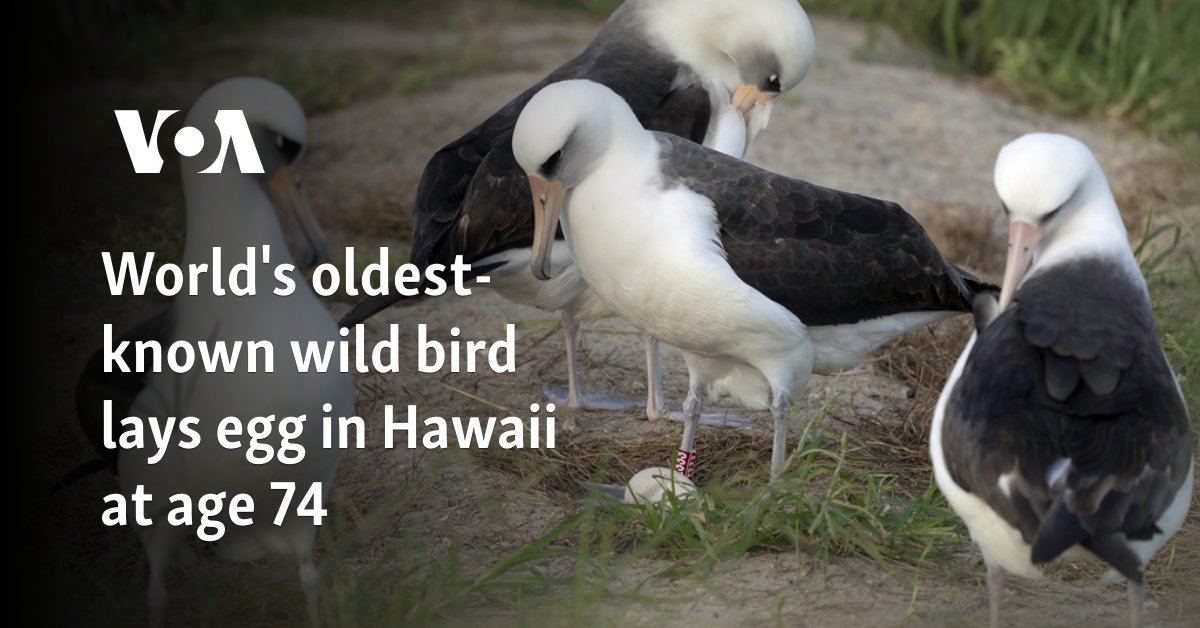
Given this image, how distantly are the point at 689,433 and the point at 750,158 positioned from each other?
363cm

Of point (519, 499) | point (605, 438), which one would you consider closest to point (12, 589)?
point (519, 499)

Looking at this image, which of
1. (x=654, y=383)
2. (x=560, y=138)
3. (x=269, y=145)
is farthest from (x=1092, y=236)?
(x=269, y=145)

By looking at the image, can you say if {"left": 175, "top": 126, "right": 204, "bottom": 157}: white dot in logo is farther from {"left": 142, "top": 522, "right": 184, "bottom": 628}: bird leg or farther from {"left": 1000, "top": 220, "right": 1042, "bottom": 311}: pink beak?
{"left": 1000, "top": 220, "right": 1042, "bottom": 311}: pink beak

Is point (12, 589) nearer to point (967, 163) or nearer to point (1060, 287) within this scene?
point (1060, 287)

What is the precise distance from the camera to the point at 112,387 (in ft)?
13.8

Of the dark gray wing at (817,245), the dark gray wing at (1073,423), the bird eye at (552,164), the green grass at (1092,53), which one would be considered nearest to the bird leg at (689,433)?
the dark gray wing at (817,245)

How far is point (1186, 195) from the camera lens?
8461mm

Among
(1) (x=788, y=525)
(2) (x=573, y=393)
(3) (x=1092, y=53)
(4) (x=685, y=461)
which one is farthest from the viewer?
(3) (x=1092, y=53)

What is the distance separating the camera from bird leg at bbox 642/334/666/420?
579cm

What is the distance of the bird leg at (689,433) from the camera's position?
5086 mm

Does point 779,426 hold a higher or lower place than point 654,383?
higher

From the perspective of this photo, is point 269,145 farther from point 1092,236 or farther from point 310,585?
point 1092,236

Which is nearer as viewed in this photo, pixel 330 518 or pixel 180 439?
pixel 180 439

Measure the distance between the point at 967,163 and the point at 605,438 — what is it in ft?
13.4
